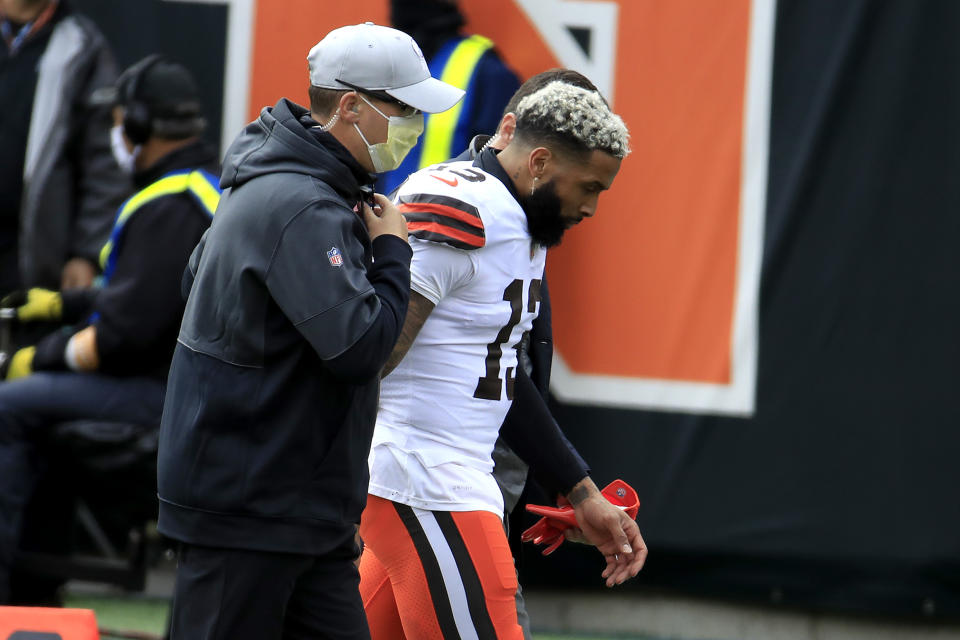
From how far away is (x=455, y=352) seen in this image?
3.00 metres

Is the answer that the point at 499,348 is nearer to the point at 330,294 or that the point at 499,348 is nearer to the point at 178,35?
the point at 330,294

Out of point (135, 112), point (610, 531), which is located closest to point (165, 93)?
point (135, 112)

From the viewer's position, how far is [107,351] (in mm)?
4336

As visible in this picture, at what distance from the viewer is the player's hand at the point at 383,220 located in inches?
102

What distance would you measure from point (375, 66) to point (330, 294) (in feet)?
1.49

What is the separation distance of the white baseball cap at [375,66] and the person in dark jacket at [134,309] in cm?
172

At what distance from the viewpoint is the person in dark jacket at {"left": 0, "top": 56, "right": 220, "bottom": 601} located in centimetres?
424

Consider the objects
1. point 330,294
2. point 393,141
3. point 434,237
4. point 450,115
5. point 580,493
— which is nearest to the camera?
point 330,294

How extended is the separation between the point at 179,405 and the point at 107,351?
1895mm

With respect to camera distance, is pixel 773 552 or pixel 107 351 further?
pixel 773 552

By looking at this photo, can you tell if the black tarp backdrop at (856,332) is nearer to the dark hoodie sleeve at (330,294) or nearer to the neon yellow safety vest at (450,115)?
the neon yellow safety vest at (450,115)

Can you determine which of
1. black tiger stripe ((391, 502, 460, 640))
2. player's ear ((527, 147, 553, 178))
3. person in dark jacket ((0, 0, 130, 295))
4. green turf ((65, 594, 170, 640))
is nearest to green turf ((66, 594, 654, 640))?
green turf ((65, 594, 170, 640))

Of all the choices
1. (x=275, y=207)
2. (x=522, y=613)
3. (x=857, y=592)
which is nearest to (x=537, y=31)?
(x=857, y=592)

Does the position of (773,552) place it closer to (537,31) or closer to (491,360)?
(537,31)
